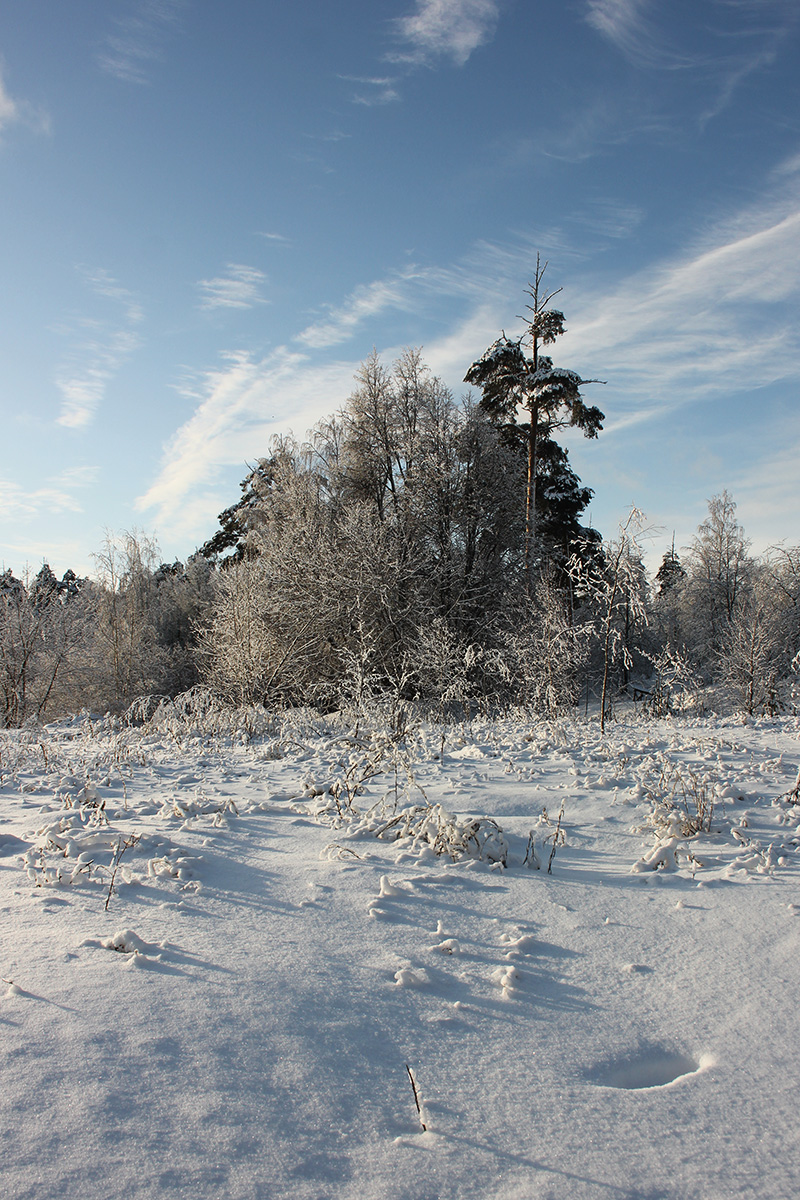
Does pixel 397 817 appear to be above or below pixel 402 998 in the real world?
above

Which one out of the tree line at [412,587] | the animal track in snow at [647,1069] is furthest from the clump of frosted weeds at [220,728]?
the animal track in snow at [647,1069]

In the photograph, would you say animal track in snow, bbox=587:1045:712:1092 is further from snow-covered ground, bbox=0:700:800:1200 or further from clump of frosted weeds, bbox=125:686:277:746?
clump of frosted weeds, bbox=125:686:277:746

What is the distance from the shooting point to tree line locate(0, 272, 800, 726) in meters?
15.4

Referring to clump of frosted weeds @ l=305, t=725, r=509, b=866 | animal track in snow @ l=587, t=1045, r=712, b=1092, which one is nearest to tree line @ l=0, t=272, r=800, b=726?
clump of frosted weeds @ l=305, t=725, r=509, b=866

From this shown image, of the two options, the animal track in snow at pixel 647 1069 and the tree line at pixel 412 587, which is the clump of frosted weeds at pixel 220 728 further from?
the animal track in snow at pixel 647 1069

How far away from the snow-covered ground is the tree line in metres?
6.35

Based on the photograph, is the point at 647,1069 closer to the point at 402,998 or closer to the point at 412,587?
the point at 402,998

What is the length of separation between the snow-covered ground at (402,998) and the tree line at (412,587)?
6.35 metres

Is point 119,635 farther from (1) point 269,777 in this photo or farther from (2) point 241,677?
(1) point 269,777

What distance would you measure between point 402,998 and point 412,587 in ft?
48.5

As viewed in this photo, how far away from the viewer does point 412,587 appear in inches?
674

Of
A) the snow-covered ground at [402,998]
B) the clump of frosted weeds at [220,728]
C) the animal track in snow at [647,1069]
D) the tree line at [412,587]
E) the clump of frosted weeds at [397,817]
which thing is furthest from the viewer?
the tree line at [412,587]

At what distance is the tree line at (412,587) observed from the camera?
15367 millimetres

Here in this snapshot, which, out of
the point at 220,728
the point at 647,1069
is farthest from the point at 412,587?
the point at 647,1069
